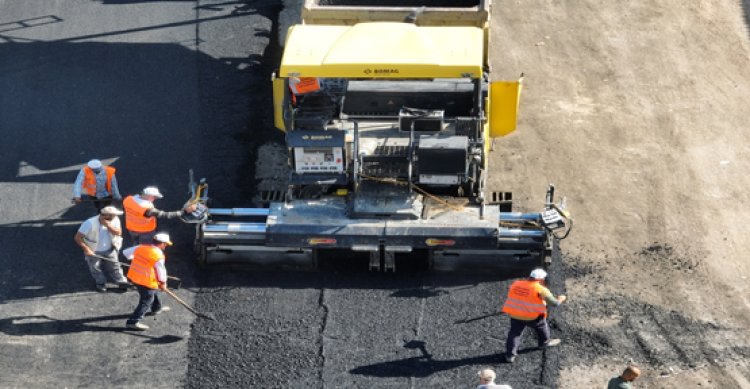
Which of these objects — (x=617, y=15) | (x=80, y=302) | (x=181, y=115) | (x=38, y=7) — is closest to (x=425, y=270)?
(x=80, y=302)

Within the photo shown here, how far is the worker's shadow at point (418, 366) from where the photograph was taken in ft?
38.1

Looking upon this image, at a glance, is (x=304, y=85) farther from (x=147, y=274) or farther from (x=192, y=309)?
(x=147, y=274)

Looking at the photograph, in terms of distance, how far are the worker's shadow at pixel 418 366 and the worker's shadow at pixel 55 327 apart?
2.15 m

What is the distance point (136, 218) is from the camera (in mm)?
12977

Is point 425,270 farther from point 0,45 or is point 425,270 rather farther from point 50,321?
point 0,45

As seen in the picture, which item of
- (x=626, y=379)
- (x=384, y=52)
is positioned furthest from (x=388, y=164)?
(x=626, y=379)

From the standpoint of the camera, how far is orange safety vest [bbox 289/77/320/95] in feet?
44.7

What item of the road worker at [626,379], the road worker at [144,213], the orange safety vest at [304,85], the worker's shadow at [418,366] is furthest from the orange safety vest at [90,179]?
the road worker at [626,379]

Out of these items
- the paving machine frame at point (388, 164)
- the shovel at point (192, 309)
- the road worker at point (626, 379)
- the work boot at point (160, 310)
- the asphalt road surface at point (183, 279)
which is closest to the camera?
the road worker at point (626, 379)

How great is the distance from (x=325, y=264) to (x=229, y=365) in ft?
6.50

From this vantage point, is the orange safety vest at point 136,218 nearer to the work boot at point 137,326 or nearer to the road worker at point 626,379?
the work boot at point 137,326

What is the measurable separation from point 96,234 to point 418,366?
153 inches

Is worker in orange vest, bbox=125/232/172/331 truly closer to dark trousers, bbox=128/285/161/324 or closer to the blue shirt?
dark trousers, bbox=128/285/161/324

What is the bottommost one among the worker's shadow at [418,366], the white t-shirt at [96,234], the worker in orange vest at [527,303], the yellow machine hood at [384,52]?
the worker's shadow at [418,366]
